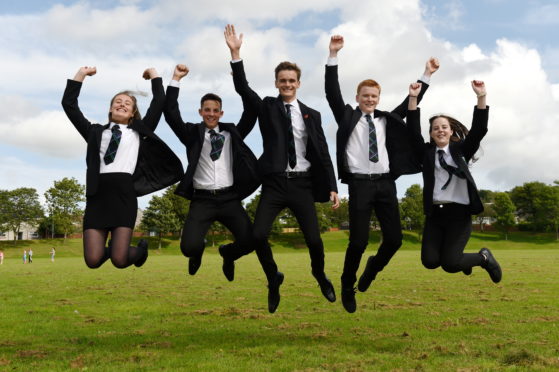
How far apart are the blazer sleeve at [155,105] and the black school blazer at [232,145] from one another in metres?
0.13

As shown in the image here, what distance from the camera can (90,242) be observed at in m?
8.23

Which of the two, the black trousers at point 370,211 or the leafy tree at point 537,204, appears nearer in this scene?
the black trousers at point 370,211

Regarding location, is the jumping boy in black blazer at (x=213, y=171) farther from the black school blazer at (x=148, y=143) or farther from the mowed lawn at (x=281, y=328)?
the mowed lawn at (x=281, y=328)

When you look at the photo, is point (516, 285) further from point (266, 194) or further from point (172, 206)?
point (172, 206)

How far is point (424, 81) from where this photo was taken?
9.09 m

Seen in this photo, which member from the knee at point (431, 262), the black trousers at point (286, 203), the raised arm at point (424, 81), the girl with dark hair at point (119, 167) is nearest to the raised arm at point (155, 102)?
the girl with dark hair at point (119, 167)

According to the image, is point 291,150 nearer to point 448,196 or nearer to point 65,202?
point 448,196

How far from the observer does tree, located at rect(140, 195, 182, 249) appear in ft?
231

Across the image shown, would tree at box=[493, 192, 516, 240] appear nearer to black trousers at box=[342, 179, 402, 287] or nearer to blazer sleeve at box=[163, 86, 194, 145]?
black trousers at box=[342, 179, 402, 287]

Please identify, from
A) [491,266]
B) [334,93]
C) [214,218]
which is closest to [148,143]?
[214,218]

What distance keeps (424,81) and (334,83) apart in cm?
177

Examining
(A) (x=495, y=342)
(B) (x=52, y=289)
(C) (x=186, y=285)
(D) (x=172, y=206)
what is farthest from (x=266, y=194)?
(D) (x=172, y=206)

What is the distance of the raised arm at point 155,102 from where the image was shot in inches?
344

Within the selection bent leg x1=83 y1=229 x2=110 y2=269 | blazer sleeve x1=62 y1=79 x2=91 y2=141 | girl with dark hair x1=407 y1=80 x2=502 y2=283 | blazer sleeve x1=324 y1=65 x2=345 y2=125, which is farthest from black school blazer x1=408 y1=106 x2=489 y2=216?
blazer sleeve x1=62 y1=79 x2=91 y2=141
